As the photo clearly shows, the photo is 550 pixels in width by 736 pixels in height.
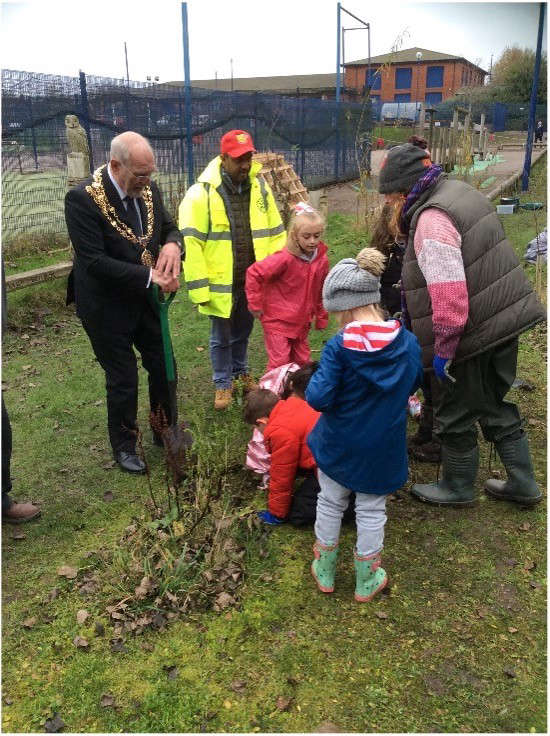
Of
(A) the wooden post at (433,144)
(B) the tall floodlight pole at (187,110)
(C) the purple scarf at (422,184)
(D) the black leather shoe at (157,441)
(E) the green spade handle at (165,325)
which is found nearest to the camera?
(C) the purple scarf at (422,184)

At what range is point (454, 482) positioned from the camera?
371cm

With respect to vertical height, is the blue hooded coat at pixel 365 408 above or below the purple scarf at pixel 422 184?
below

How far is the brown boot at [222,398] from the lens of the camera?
500 centimetres

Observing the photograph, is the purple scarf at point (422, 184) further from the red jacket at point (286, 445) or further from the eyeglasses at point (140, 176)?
the eyeglasses at point (140, 176)

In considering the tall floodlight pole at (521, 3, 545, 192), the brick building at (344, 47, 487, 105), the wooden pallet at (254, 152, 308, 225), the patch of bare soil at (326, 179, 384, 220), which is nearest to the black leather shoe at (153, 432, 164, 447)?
the wooden pallet at (254, 152, 308, 225)

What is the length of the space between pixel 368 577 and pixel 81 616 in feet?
4.43

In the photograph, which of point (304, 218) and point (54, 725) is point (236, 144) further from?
point (54, 725)

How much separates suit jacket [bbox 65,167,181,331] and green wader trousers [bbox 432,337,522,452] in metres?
1.84

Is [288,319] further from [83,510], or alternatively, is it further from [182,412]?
[83,510]

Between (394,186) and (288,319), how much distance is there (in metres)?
1.38

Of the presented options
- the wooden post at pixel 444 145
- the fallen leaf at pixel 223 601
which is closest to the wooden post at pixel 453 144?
the wooden post at pixel 444 145

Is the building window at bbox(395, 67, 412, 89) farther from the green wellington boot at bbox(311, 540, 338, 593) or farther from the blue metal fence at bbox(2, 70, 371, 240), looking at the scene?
the green wellington boot at bbox(311, 540, 338, 593)

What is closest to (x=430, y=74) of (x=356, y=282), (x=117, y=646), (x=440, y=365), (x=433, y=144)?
(x=433, y=144)

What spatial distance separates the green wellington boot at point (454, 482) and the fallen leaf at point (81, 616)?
1966 mm
